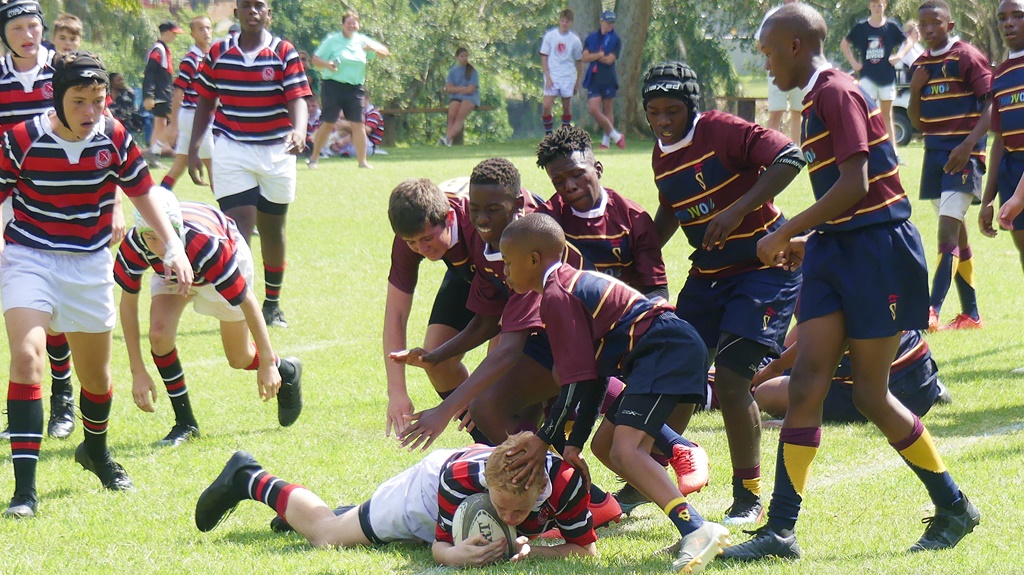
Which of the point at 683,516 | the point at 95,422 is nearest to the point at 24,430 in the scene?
the point at 95,422

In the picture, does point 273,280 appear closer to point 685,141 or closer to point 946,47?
point 685,141

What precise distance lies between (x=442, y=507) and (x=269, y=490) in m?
0.80

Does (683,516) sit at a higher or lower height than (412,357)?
lower

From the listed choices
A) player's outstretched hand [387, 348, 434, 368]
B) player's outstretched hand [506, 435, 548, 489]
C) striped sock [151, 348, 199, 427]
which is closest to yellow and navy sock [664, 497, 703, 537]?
player's outstretched hand [506, 435, 548, 489]

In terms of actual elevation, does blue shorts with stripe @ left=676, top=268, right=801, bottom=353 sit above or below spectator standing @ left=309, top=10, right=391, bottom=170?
above

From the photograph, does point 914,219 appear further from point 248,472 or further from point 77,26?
point 248,472

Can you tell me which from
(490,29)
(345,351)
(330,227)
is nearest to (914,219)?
(330,227)

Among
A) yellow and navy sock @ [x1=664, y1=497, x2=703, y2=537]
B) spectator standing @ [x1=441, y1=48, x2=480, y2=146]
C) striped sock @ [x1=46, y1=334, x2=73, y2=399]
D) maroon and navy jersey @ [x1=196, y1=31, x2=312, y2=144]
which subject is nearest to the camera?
yellow and navy sock @ [x1=664, y1=497, x2=703, y2=537]

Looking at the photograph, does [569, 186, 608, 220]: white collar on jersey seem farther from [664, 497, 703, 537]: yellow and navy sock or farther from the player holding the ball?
[664, 497, 703, 537]: yellow and navy sock

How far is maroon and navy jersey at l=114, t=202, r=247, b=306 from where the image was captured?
5.86 metres

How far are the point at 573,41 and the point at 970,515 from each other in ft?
60.1

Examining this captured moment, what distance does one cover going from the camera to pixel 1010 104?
7.12 meters

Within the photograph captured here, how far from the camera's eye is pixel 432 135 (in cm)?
3191

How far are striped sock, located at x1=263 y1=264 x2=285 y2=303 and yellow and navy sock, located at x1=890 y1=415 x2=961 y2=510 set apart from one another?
595cm
